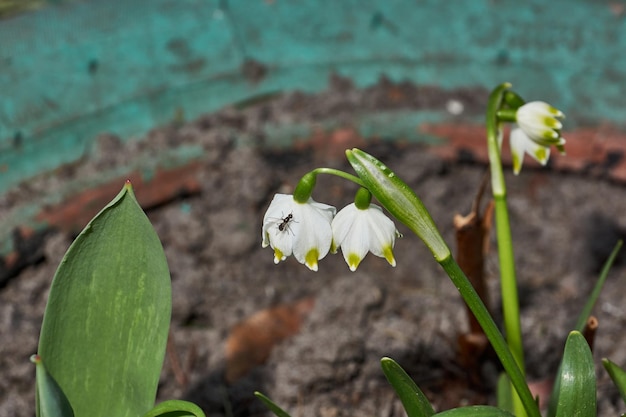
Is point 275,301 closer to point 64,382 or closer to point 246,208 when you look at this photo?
point 246,208

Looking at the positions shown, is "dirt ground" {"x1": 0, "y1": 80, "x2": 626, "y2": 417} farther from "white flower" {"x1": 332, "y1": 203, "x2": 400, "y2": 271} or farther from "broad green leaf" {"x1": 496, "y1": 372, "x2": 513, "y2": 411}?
"white flower" {"x1": 332, "y1": 203, "x2": 400, "y2": 271}

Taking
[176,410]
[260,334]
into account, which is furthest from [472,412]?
[260,334]

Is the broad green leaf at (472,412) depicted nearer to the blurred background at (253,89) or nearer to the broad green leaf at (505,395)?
the broad green leaf at (505,395)

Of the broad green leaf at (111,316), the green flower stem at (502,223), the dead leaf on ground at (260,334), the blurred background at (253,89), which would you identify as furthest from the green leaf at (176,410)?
the blurred background at (253,89)

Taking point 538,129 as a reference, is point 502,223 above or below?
below

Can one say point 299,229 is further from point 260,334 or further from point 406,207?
point 260,334

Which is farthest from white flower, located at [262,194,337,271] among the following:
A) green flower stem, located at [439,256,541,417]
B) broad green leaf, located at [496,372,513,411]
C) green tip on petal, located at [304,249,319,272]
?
broad green leaf, located at [496,372,513,411]
